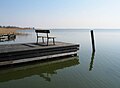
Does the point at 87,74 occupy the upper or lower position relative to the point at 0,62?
lower

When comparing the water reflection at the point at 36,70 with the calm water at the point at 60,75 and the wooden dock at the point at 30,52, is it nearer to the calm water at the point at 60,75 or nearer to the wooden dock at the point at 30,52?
the calm water at the point at 60,75

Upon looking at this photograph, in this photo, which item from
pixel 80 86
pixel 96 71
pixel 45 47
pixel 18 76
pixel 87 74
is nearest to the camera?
pixel 80 86

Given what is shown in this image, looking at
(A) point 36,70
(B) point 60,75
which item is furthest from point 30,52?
(B) point 60,75

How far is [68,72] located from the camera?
42.5ft

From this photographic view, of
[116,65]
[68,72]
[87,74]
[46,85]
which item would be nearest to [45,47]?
[68,72]

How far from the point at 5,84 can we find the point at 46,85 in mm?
2328

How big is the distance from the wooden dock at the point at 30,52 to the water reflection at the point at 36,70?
1.57 feet

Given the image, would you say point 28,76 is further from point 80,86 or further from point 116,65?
point 116,65

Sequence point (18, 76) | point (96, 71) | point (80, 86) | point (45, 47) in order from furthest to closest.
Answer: point (45, 47) < point (96, 71) < point (18, 76) < point (80, 86)

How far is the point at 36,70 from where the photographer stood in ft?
43.4

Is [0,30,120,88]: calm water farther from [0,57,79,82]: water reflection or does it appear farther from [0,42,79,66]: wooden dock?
[0,42,79,66]: wooden dock

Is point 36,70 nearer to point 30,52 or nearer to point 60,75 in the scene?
→ point 30,52

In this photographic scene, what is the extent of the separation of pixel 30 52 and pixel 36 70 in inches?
57.9

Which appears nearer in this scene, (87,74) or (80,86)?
(80,86)
